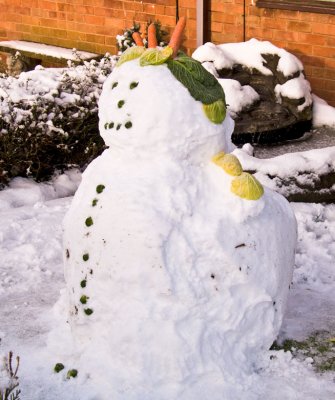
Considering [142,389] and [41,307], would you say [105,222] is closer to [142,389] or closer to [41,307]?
[142,389]

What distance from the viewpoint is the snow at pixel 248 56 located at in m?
8.27

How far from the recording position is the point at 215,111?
4.06 m

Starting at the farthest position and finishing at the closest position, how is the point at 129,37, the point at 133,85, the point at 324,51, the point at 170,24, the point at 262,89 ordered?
the point at 170,24, the point at 129,37, the point at 324,51, the point at 262,89, the point at 133,85

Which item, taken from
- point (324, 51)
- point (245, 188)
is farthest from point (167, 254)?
point (324, 51)

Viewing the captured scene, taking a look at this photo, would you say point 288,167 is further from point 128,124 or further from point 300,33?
point 128,124

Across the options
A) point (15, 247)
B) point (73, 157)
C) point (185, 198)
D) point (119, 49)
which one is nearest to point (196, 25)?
point (119, 49)

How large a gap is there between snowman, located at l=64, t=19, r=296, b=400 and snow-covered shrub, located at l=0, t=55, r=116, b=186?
3.07 metres

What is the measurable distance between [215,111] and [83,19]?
7101 millimetres

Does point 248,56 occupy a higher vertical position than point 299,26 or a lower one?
lower

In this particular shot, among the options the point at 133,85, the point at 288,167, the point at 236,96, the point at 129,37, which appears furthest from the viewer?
the point at 129,37

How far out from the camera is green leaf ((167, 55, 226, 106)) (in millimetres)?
4047

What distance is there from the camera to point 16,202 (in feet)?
23.2

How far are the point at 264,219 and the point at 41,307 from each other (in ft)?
5.54

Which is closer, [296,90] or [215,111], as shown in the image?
[215,111]
